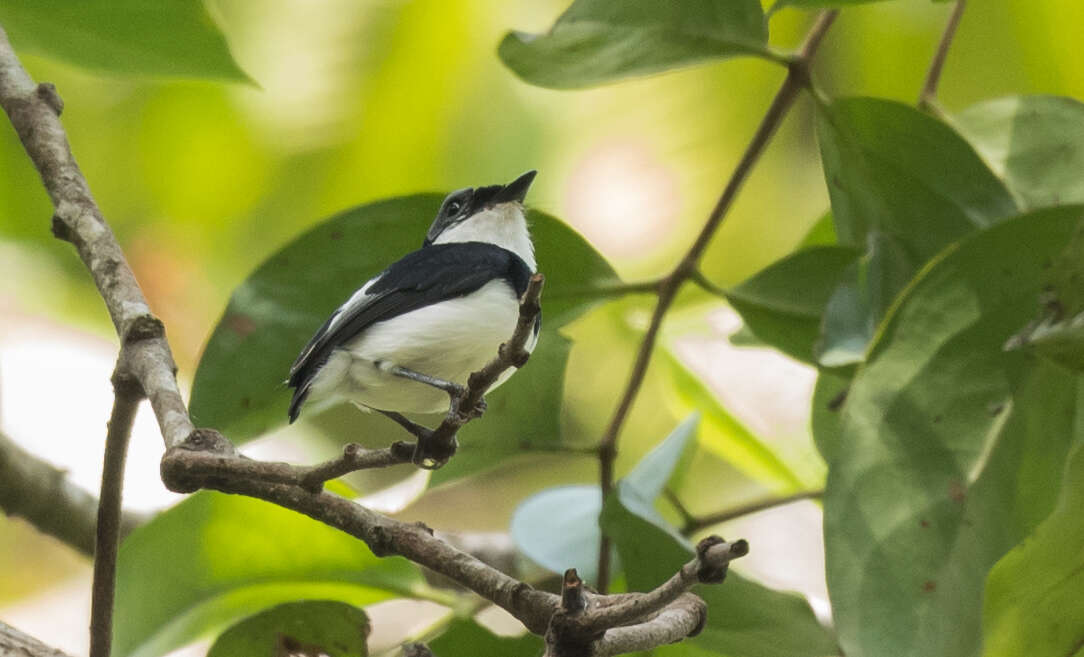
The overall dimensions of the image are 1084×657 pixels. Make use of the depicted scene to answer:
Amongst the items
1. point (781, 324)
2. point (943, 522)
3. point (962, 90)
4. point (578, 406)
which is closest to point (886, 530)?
point (943, 522)

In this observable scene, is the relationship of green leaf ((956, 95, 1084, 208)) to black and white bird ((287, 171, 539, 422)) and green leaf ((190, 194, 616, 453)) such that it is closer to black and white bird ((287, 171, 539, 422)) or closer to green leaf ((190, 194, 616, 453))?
green leaf ((190, 194, 616, 453))

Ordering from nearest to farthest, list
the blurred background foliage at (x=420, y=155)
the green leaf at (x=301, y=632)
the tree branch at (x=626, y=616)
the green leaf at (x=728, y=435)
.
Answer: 1. the tree branch at (x=626, y=616)
2. the green leaf at (x=301, y=632)
3. the green leaf at (x=728, y=435)
4. the blurred background foliage at (x=420, y=155)

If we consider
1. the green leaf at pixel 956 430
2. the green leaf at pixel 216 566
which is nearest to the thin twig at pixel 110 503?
the green leaf at pixel 216 566

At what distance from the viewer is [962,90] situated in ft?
8.82

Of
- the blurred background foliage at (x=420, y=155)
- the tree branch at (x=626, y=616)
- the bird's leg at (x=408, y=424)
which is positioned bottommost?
the tree branch at (x=626, y=616)

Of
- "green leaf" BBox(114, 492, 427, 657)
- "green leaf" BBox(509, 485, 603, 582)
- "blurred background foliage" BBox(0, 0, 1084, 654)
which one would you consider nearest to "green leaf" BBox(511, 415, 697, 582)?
"green leaf" BBox(509, 485, 603, 582)

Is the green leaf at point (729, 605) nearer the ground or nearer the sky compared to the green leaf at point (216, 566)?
nearer the ground

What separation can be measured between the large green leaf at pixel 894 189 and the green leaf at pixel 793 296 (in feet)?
0.12

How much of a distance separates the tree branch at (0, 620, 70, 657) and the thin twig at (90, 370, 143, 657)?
0.09 metres

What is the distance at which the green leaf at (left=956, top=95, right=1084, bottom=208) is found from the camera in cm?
140

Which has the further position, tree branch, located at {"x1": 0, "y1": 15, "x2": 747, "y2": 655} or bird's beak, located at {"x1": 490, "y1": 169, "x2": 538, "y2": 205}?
bird's beak, located at {"x1": 490, "y1": 169, "x2": 538, "y2": 205}

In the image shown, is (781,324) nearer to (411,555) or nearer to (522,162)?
(411,555)

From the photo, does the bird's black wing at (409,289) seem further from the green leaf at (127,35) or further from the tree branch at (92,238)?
the green leaf at (127,35)

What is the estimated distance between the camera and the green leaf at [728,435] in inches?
73.5
